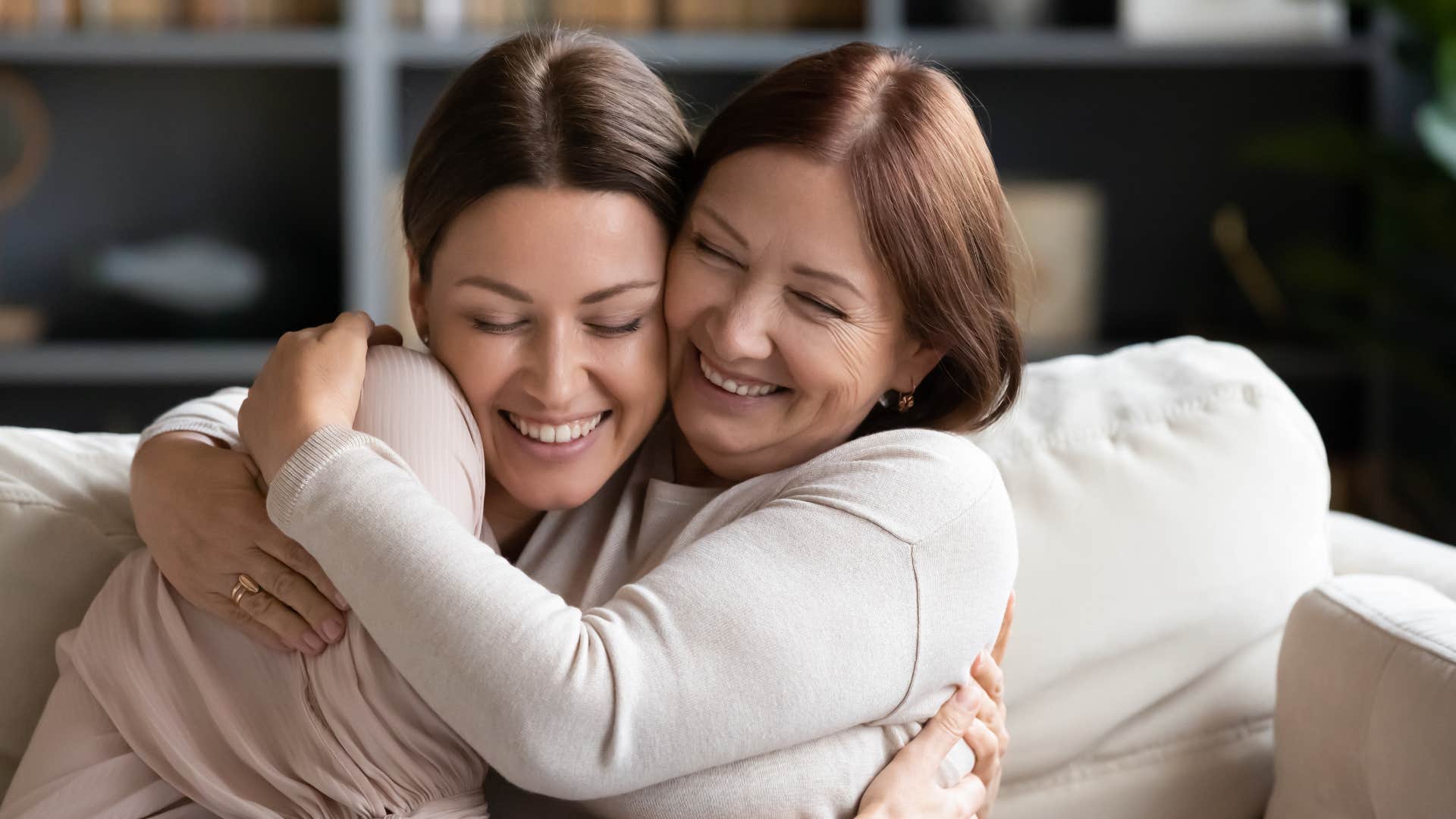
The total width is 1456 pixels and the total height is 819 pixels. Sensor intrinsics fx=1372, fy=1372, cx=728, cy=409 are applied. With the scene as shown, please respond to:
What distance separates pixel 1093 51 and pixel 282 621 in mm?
2654

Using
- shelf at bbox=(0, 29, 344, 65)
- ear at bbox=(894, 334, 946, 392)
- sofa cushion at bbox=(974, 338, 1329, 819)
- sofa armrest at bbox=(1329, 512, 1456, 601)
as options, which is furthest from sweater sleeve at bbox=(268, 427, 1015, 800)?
shelf at bbox=(0, 29, 344, 65)

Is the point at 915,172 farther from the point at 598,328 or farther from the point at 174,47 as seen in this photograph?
the point at 174,47

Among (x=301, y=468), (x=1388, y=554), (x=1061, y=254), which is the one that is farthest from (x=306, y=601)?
(x=1061, y=254)

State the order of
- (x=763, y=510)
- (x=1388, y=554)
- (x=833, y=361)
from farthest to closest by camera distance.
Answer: (x=1388, y=554) → (x=833, y=361) → (x=763, y=510)

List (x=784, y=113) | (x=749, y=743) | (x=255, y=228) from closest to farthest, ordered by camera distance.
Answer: (x=749, y=743)
(x=784, y=113)
(x=255, y=228)

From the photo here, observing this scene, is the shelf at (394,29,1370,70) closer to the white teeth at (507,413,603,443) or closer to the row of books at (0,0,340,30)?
the row of books at (0,0,340,30)

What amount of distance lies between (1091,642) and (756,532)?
518 mm

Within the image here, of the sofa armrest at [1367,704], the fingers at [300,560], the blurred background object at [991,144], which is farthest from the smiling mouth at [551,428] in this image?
the blurred background object at [991,144]

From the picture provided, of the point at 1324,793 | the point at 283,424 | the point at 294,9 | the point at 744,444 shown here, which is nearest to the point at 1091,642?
the point at 1324,793

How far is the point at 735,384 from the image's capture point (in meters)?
1.22

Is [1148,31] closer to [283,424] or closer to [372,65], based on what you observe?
[372,65]

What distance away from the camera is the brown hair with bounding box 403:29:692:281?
3.83 feet

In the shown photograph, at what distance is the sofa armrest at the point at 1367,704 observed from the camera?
3.84ft

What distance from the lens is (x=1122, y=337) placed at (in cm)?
362
